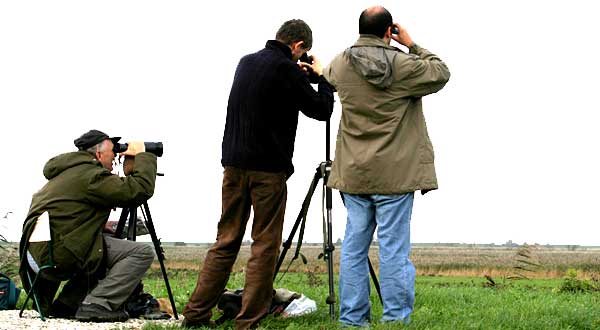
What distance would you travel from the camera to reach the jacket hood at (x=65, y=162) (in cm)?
820

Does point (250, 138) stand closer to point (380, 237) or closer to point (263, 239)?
point (263, 239)

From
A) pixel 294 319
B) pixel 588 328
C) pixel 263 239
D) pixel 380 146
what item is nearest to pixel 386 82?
pixel 380 146

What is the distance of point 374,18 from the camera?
22.7 ft

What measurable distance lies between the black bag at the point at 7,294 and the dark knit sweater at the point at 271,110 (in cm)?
390

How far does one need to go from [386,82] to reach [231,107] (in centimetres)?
151

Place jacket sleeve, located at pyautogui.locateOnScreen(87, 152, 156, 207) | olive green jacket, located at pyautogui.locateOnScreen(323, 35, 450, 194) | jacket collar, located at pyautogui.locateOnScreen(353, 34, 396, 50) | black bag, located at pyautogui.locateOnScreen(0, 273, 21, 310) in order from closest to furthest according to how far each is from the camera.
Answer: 1. olive green jacket, located at pyautogui.locateOnScreen(323, 35, 450, 194)
2. jacket collar, located at pyautogui.locateOnScreen(353, 34, 396, 50)
3. jacket sleeve, located at pyautogui.locateOnScreen(87, 152, 156, 207)
4. black bag, located at pyautogui.locateOnScreen(0, 273, 21, 310)

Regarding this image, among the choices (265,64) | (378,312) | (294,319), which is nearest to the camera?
(265,64)

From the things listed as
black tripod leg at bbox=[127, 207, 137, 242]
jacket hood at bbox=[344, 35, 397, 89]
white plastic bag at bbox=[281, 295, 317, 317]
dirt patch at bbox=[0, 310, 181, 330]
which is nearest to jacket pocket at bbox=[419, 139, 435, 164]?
jacket hood at bbox=[344, 35, 397, 89]

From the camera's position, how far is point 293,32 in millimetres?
7320

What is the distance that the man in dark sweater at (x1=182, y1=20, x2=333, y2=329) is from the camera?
706 centimetres

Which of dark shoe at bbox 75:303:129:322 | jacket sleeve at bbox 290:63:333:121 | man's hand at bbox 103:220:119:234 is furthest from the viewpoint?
man's hand at bbox 103:220:119:234

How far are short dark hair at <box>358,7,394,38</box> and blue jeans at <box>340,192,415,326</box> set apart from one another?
1437 mm

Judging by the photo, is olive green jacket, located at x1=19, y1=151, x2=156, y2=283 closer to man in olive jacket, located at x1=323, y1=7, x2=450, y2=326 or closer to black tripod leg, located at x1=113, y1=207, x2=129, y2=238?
black tripod leg, located at x1=113, y1=207, x2=129, y2=238

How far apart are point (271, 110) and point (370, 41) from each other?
3.47ft
